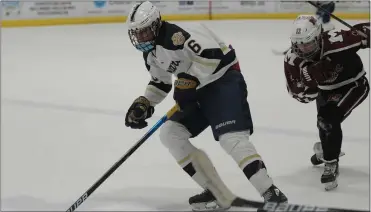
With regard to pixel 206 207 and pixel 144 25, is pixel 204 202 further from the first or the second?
pixel 144 25

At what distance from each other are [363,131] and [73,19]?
432 cm

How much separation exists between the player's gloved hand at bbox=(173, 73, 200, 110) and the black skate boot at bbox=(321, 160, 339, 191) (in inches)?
34.0

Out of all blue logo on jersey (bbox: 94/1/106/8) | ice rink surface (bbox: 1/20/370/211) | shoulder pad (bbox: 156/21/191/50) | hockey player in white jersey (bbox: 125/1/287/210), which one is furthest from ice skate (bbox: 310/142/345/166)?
blue logo on jersey (bbox: 94/1/106/8)

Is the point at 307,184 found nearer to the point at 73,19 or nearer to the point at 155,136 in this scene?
the point at 155,136

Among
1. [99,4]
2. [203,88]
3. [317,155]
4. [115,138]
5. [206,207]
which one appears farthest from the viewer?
[99,4]

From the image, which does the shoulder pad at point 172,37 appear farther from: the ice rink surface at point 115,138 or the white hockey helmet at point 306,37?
the ice rink surface at point 115,138

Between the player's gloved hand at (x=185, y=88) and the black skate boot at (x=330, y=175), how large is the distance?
0.86 m

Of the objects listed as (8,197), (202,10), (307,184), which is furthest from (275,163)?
(202,10)

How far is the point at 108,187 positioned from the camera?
123 inches

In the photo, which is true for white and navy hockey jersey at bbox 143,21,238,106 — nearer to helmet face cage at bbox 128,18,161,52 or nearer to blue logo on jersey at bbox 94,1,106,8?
helmet face cage at bbox 128,18,161,52

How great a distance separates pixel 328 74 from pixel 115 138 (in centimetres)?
152

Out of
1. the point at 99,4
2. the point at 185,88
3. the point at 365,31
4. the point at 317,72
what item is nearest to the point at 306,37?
the point at 317,72

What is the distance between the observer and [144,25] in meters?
2.53

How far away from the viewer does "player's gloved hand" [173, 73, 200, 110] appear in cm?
254
